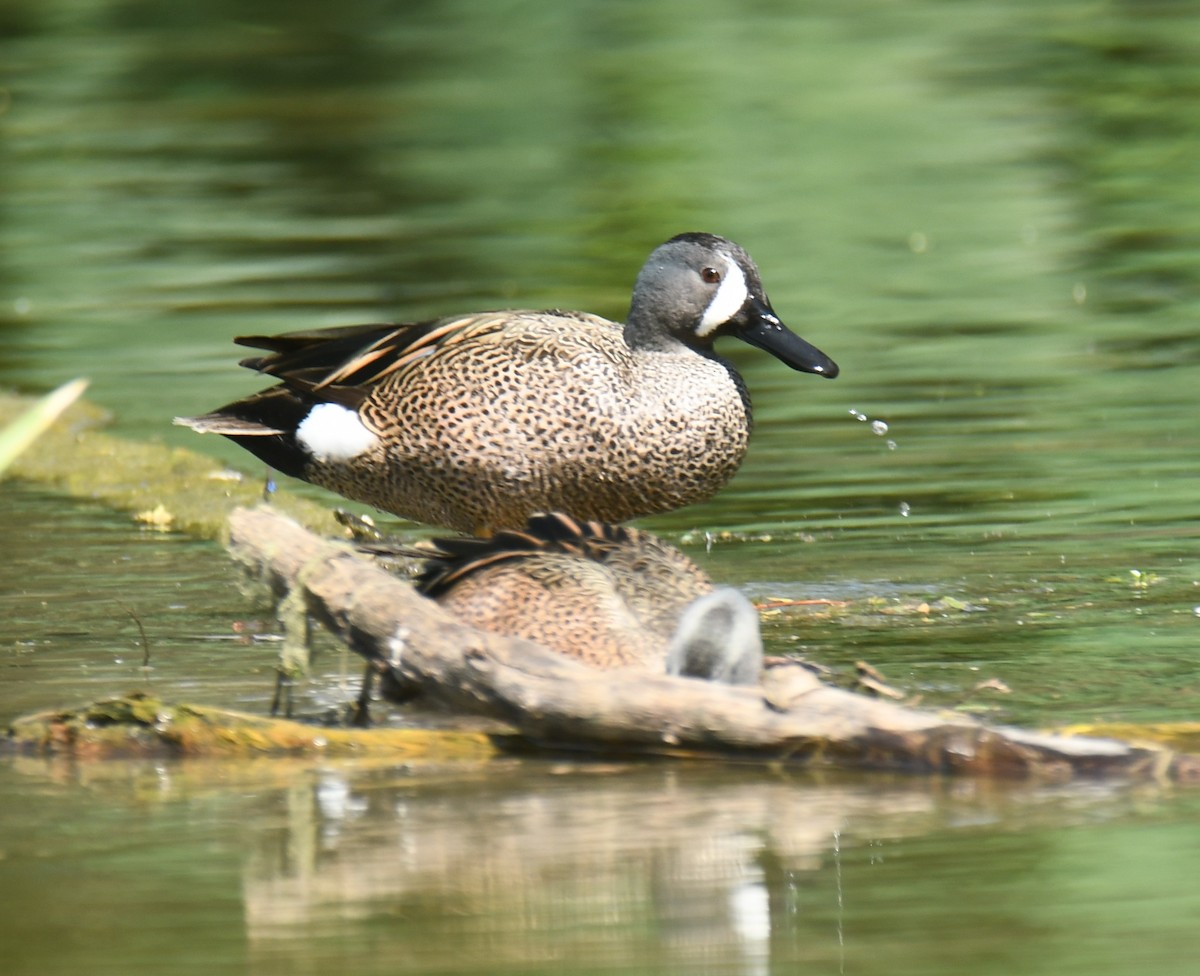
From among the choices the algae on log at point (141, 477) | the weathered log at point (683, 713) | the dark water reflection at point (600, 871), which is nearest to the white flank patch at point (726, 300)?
the algae on log at point (141, 477)

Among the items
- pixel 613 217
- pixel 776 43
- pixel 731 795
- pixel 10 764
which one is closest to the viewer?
pixel 731 795

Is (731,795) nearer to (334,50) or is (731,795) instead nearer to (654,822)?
(654,822)

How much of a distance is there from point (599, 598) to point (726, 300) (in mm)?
2011

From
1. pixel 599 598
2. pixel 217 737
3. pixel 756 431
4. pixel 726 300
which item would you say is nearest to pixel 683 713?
pixel 599 598

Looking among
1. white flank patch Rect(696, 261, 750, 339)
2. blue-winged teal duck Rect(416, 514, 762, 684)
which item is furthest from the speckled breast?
blue-winged teal duck Rect(416, 514, 762, 684)

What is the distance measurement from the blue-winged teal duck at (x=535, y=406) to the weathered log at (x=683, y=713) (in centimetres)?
157

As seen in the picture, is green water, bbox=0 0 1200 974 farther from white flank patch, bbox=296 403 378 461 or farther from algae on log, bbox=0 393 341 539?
white flank patch, bbox=296 403 378 461

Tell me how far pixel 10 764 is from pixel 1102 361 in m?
6.22

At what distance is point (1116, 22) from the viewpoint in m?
22.5

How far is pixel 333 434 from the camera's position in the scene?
23.7 ft

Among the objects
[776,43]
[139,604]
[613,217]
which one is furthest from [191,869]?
[776,43]

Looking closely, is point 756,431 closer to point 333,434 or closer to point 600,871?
point 333,434

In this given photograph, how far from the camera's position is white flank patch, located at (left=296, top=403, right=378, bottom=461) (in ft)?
23.4

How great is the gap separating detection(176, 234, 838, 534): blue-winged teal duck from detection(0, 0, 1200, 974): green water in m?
0.49
